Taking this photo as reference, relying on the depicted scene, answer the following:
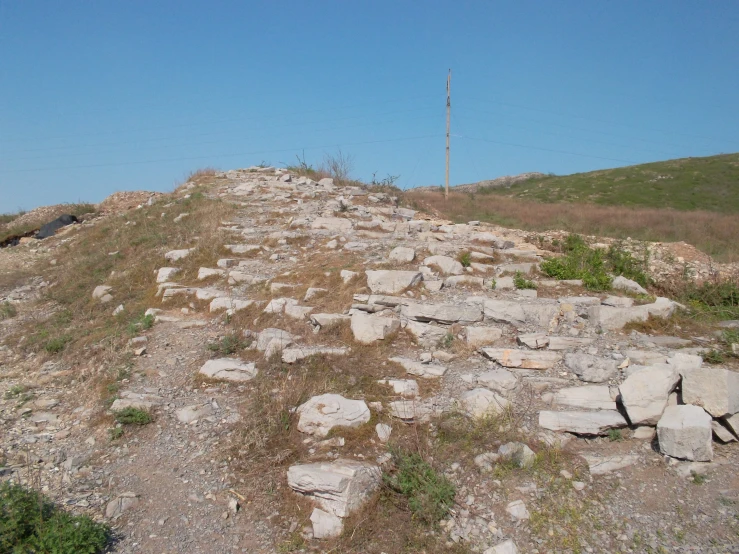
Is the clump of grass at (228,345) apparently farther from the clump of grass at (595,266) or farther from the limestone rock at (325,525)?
the clump of grass at (595,266)

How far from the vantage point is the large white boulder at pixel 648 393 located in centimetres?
433

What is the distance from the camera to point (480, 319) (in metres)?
5.96

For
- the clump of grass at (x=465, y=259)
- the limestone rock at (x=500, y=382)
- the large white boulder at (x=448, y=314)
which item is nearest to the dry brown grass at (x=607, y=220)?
the clump of grass at (x=465, y=259)

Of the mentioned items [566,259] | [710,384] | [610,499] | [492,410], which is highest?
[566,259]

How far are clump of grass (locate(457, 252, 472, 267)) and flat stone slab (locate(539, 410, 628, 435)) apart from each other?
125 inches

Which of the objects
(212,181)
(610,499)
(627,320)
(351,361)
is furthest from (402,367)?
(212,181)

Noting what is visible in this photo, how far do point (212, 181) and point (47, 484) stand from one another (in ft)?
42.4

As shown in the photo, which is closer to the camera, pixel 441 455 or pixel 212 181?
pixel 441 455

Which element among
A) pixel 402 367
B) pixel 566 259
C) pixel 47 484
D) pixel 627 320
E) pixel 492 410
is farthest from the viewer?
pixel 566 259

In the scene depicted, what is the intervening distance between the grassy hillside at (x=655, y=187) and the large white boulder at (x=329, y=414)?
24292 mm

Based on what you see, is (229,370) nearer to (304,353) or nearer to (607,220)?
(304,353)

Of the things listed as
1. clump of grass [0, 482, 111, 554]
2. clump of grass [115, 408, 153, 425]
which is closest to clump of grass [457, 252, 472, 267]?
clump of grass [115, 408, 153, 425]

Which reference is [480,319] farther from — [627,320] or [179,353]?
[179,353]

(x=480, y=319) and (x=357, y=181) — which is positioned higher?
(x=357, y=181)
